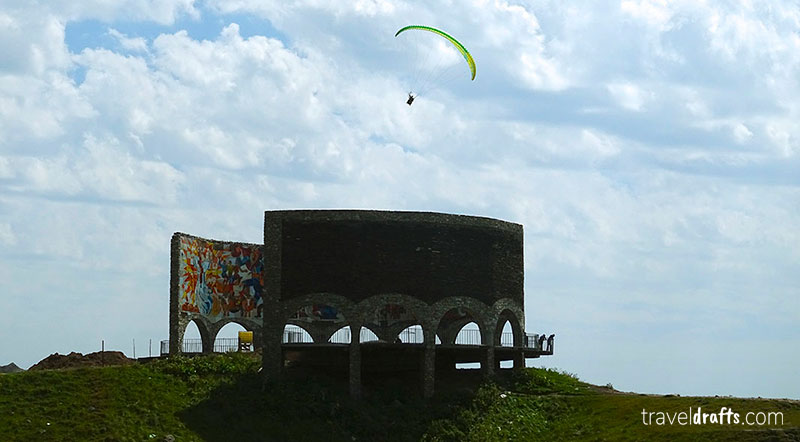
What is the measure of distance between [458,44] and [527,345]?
17727 millimetres

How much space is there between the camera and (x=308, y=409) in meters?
56.2

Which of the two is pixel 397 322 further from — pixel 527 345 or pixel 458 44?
pixel 458 44

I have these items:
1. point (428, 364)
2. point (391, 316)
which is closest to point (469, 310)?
point (428, 364)

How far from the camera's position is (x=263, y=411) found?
55.4 m

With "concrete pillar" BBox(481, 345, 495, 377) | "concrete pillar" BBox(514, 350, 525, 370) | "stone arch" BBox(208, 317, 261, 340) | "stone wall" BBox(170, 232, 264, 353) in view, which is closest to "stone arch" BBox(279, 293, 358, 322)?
"concrete pillar" BBox(481, 345, 495, 377)

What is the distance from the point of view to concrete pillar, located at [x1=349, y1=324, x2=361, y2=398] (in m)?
59.1

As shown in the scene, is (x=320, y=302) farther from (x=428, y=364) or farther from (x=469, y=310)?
(x=469, y=310)

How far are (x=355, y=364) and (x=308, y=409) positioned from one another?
4083mm

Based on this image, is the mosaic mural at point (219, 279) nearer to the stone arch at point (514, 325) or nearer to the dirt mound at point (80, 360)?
the dirt mound at point (80, 360)

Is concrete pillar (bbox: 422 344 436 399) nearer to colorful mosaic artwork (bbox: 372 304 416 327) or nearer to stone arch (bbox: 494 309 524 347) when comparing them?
stone arch (bbox: 494 309 524 347)

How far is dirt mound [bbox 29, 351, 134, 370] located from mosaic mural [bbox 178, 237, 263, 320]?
4830 mm

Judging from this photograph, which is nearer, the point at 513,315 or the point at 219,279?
the point at 513,315

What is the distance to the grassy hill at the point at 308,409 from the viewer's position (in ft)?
167

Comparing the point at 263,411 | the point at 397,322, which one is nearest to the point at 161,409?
the point at 263,411
